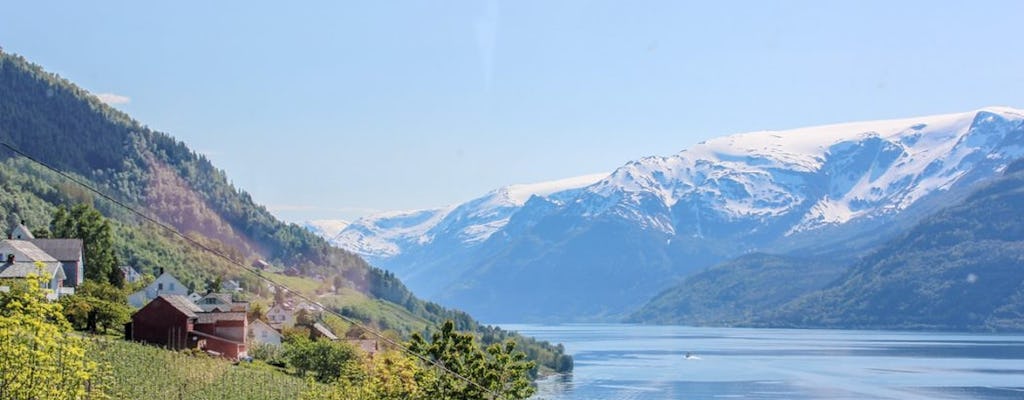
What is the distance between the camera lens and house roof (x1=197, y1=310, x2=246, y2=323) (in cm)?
9338

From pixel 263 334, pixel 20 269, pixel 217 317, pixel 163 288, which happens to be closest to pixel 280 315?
pixel 163 288

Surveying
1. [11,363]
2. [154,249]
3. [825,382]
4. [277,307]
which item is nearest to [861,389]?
[825,382]

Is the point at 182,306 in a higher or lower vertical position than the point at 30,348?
higher

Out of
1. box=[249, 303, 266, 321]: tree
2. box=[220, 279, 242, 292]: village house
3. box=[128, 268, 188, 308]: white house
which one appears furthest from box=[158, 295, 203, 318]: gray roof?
box=[220, 279, 242, 292]: village house

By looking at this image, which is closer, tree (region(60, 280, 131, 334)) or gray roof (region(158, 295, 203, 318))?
tree (region(60, 280, 131, 334))

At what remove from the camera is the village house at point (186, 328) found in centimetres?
8800

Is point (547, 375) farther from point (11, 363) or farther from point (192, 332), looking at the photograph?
point (11, 363)

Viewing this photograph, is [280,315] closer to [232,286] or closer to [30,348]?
[232,286]

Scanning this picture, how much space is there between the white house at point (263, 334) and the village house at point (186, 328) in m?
10.5

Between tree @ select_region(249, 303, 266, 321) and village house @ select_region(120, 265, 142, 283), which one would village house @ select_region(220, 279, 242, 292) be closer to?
village house @ select_region(120, 265, 142, 283)

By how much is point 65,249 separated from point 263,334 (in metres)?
17.9

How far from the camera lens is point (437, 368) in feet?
230

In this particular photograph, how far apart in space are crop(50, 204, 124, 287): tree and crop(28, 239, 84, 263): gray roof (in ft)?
19.8

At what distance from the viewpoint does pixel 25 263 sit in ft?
313
